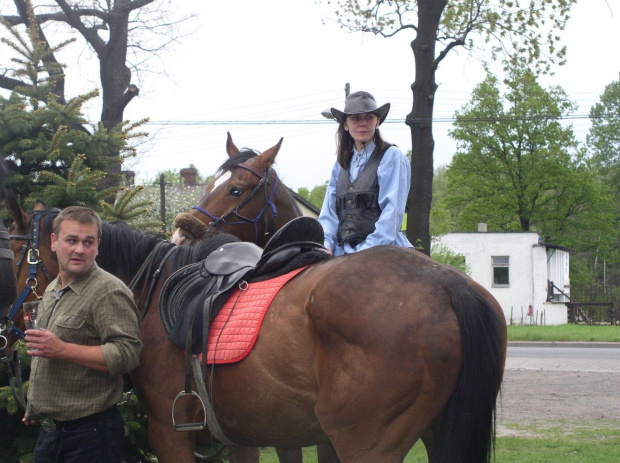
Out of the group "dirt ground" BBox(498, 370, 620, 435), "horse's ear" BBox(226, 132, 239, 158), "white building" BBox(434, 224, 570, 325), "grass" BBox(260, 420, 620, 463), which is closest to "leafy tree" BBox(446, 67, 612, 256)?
"white building" BBox(434, 224, 570, 325)

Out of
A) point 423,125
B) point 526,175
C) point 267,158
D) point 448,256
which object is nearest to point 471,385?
point 267,158

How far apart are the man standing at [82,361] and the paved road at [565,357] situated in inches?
478

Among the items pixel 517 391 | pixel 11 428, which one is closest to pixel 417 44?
pixel 517 391

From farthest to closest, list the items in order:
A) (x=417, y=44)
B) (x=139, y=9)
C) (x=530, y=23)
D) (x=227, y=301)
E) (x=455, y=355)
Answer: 1. (x=139, y=9)
2. (x=530, y=23)
3. (x=417, y=44)
4. (x=227, y=301)
5. (x=455, y=355)

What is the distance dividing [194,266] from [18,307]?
0.92m

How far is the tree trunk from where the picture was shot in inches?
388

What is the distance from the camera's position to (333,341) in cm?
276

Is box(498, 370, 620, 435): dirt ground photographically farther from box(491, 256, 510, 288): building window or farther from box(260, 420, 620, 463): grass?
box(491, 256, 510, 288): building window

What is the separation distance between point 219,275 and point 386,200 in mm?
930

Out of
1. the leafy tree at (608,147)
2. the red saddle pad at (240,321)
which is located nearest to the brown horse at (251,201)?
the red saddle pad at (240,321)

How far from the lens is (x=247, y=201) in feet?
15.3

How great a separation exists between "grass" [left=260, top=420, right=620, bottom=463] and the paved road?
6.54 m

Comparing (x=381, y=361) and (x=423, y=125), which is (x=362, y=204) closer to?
(x=381, y=361)

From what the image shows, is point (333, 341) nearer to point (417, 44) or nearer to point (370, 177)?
point (370, 177)
